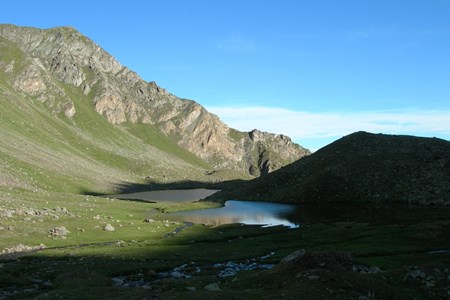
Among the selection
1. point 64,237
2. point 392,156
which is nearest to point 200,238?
point 64,237

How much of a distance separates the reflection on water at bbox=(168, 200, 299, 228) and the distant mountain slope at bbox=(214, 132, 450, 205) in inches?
606

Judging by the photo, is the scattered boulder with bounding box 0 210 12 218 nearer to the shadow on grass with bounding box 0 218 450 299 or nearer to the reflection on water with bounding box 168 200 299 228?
the shadow on grass with bounding box 0 218 450 299

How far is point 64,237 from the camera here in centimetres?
7162

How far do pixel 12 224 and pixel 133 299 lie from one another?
176 feet

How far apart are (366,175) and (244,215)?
55017mm

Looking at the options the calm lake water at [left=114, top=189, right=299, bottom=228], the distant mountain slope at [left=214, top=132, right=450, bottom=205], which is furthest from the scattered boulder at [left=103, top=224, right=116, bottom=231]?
the distant mountain slope at [left=214, top=132, right=450, bottom=205]

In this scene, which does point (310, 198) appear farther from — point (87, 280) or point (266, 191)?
point (87, 280)

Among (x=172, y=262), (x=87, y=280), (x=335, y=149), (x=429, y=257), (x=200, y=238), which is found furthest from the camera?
(x=335, y=149)

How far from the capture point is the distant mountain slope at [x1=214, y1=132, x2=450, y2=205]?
5586 inches

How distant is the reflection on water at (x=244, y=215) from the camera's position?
110m

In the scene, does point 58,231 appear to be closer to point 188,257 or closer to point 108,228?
point 108,228

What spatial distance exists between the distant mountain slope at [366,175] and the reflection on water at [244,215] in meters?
15.4

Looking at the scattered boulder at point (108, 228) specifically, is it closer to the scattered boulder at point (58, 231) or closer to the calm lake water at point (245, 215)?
the scattered boulder at point (58, 231)

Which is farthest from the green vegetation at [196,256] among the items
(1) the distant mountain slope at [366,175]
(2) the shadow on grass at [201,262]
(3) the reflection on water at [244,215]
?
(1) the distant mountain slope at [366,175]
